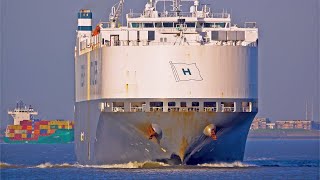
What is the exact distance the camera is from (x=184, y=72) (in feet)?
224

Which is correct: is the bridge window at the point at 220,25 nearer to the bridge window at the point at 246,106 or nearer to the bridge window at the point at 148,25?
the bridge window at the point at 148,25

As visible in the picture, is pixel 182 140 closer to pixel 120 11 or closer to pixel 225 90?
pixel 225 90

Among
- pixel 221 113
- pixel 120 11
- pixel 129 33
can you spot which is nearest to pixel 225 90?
pixel 221 113

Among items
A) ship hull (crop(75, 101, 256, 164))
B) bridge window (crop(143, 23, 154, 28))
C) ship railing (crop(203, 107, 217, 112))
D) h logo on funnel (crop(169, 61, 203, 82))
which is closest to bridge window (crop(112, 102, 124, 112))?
ship hull (crop(75, 101, 256, 164))

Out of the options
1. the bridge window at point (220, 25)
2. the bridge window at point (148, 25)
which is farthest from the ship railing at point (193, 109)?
the bridge window at point (220, 25)

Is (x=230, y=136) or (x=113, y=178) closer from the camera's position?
(x=113, y=178)

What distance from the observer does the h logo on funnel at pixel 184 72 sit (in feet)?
224

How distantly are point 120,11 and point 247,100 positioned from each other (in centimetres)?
1202

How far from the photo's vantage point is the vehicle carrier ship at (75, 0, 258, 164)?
68438 millimetres

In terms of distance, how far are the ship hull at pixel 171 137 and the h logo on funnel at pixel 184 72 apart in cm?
179

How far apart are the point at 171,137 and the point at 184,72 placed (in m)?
3.39

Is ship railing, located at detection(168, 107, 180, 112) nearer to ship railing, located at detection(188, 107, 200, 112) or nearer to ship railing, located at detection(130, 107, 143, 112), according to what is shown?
ship railing, located at detection(188, 107, 200, 112)

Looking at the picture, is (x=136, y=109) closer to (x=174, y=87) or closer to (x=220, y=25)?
(x=174, y=87)

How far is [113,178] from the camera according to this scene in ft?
214
